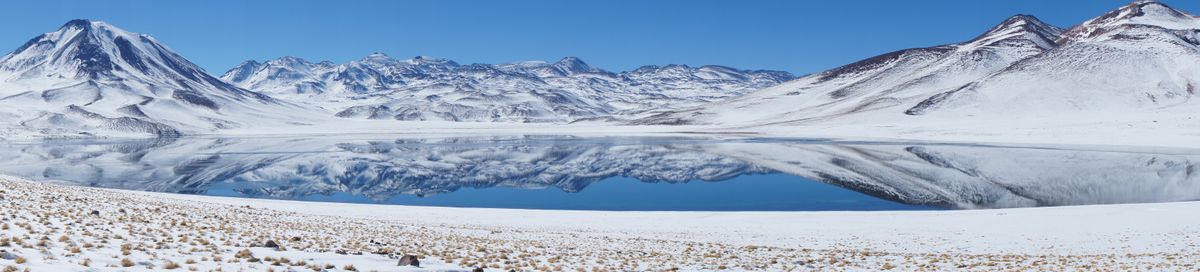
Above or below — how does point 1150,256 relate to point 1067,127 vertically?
below

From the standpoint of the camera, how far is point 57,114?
198500mm

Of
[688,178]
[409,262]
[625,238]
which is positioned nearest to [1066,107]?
[688,178]

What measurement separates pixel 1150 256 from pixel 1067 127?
119 m

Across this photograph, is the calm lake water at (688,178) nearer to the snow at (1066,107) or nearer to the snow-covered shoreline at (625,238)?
the snow-covered shoreline at (625,238)

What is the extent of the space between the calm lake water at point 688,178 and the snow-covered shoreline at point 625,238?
354 inches

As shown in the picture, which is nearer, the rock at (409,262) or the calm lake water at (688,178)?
the rock at (409,262)

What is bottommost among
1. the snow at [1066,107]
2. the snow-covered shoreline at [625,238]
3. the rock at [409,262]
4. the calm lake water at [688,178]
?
the rock at [409,262]

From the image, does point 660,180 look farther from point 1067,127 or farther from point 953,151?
point 1067,127

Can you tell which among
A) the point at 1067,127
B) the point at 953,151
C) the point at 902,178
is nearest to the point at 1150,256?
the point at 902,178

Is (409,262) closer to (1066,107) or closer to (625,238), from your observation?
(625,238)

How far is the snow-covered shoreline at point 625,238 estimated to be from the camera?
14859 millimetres

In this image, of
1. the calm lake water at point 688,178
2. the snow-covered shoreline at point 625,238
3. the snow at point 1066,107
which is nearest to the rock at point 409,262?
the snow-covered shoreline at point 625,238

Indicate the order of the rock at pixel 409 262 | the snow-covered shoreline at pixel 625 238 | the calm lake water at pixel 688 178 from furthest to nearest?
the calm lake water at pixel 688 178, the snow-covered shoreline at pixel 625 238, the rock at pixel 409 262

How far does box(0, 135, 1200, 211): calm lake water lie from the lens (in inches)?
1771
